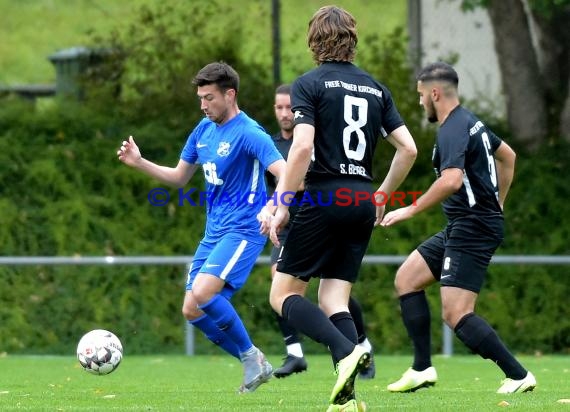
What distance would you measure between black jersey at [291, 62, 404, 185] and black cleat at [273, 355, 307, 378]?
331 cm

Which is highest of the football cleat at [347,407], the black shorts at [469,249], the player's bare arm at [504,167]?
the player's bare arm at [504,167]

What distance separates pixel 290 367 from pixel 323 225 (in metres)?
→ 3.40

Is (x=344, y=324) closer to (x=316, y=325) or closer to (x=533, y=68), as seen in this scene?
(x=316, y=325)

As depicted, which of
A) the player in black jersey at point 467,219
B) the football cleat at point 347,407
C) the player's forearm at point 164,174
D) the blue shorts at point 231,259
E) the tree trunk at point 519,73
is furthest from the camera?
the tree trunk at point 519,73

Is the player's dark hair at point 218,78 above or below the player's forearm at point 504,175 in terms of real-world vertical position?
above

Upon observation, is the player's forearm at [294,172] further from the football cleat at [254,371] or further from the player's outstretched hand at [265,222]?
the football cleat at [254,371]

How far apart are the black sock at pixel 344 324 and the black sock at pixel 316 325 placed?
41 cm

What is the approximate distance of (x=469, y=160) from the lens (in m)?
7.98

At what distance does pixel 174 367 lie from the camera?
12.1 meters

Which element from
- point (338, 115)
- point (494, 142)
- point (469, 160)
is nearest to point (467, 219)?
point (469, 160)

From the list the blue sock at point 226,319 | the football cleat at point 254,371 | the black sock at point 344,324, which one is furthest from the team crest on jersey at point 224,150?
the black sock at point 344,324

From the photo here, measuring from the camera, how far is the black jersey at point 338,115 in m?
6.80

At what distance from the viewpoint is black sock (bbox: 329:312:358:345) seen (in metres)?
7.17

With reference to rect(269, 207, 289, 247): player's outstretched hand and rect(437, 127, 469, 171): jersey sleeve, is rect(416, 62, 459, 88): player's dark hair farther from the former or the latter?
rect(269, 207, 289, 247): player's outstretched hand
